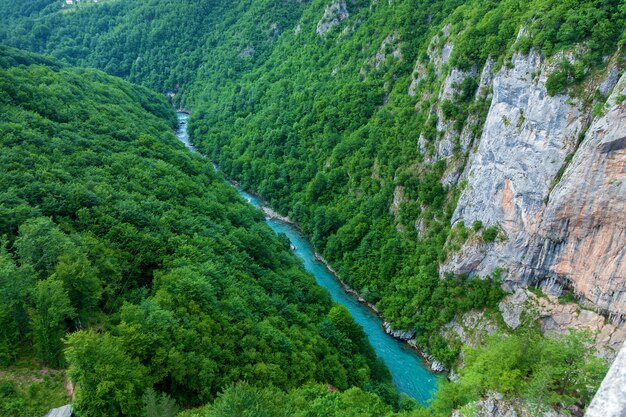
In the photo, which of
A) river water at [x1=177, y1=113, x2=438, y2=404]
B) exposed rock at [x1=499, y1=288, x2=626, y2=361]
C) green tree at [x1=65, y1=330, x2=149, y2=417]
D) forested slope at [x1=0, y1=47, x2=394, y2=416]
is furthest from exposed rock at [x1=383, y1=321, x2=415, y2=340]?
green tree at [x1=65, y1=330, x2=149, y2=417]

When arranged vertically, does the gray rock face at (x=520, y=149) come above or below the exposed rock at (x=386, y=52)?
below

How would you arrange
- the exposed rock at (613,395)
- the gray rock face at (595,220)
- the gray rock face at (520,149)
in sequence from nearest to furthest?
1. the exposed rock at (613,395)
2. the gray rock face at (595,220)
3. the gray rock face at (520,149)

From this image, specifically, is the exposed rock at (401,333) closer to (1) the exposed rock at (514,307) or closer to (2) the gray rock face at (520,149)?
(1) the exposed rock at (514,307)

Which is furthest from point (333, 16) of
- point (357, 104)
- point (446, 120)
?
point (446, 120)

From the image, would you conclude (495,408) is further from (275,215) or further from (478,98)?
(275,215)

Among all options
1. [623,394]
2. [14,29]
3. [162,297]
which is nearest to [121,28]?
[14,29]

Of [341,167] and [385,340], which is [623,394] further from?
[341,167]

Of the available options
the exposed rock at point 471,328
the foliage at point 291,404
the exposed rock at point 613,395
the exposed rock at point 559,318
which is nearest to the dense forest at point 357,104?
the exposed rock at point 471,328

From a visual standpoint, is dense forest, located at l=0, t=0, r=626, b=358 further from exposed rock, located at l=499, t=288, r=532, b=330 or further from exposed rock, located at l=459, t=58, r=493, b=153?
exposed rock, located at l=499, t=288, r=532, b=330
